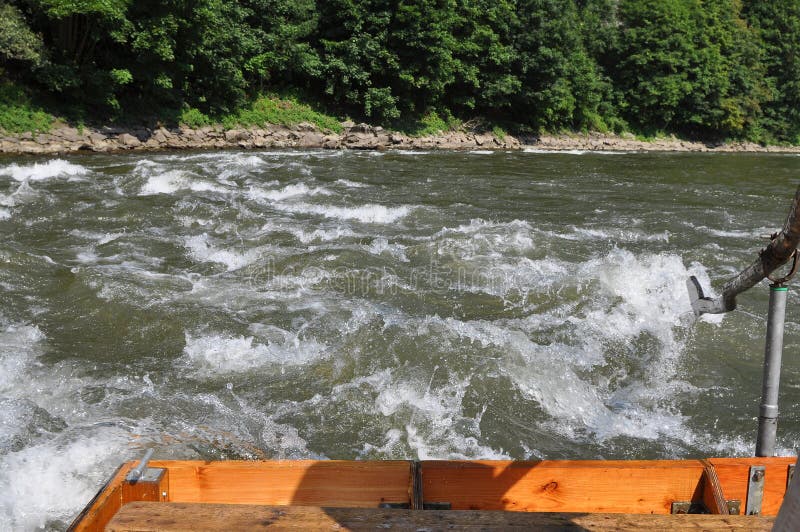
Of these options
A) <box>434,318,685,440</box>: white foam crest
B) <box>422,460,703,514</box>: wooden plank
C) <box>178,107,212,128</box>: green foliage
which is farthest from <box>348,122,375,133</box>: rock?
<box>422,460,703,514</box>: wooden plank

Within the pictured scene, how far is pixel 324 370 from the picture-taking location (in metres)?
5.79

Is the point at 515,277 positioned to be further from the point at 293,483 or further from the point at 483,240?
the point at 293,483

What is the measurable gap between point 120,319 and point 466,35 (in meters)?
28.4

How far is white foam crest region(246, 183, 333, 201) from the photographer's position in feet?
42.5

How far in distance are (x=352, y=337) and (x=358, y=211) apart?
5.66m

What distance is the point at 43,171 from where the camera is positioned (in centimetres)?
1438

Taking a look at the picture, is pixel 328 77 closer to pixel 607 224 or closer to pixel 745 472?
pixel 607 224

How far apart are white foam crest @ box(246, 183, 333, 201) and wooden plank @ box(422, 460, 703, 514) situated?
414 inches

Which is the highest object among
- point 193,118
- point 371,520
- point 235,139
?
point 193,118

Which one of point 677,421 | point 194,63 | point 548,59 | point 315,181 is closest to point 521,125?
point 548,59

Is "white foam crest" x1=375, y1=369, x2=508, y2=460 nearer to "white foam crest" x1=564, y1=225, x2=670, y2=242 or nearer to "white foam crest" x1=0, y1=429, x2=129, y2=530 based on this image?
"white foam crest" x1=0, y1=429, x2=129, y2=530

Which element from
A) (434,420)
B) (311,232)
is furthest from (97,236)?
(434,420)

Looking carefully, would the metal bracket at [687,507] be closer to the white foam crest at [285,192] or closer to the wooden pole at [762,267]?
the wooden pole at [762,267]

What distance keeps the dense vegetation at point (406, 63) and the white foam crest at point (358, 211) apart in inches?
437
